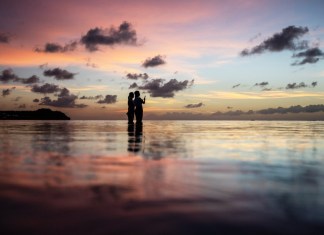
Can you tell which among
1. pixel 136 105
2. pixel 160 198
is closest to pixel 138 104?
pixel 136 105

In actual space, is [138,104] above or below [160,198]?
above

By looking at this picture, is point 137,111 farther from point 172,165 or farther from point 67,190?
point 67,190

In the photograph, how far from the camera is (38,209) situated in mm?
2752

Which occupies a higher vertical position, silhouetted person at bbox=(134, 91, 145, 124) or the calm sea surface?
silhouetted person at bbox=(134, 91, 145, 124)

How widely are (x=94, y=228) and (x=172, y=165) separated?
11.1 feet

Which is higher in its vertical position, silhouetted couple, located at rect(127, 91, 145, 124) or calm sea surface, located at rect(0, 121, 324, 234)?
silhouetted couple, located at rect(127, 91, 145, 124)

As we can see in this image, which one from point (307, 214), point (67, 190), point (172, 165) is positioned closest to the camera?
point (307, 214)

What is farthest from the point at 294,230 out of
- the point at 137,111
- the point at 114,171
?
the point at 137,111

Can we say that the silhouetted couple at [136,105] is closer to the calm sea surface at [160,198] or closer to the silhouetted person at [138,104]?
the silhouetted person at [138,104]

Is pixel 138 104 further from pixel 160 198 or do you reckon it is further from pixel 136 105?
pixel 160 198

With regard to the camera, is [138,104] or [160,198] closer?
[160,198]

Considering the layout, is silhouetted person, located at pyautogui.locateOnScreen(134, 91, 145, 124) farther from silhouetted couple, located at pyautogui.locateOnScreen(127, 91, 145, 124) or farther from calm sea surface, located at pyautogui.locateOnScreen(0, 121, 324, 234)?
calm sea surface, located at pyautogui.locateOnScreen(0, 121, 324, 234)

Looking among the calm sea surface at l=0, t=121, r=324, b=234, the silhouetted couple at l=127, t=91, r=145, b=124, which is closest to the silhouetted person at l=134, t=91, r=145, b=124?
the silhouetted couple at l=127, t=91, r=145, b=124

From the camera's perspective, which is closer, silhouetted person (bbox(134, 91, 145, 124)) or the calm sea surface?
the calm sea surface
